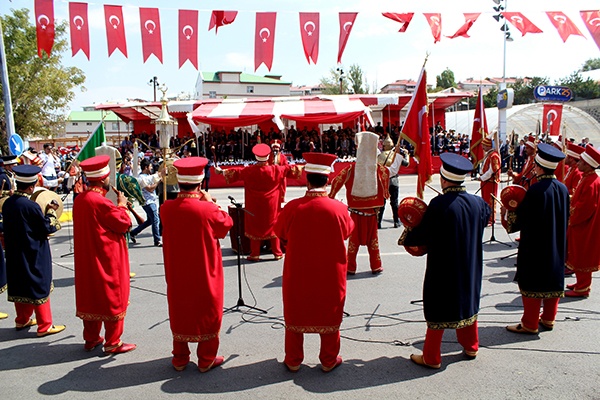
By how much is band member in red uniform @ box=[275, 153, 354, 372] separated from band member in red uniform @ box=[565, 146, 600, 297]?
345 cm

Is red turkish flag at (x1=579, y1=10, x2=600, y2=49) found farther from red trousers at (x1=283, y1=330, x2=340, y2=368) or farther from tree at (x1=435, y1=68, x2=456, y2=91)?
tree at (x1=435, y1=68, x2=456, y2=91)

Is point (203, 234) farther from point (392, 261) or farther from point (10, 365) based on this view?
point (392, 261)

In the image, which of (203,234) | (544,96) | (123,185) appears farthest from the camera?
(544,96)

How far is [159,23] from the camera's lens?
11.5 meters

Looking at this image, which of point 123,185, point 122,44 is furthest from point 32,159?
point 122,44

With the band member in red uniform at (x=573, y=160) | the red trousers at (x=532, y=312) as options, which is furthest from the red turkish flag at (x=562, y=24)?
the red trousers at (x=532, y=312)

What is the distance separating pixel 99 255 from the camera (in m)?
4.55

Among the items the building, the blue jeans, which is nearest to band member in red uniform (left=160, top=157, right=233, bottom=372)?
the blue jeans

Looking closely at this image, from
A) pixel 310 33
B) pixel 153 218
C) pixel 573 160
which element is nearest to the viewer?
pixel 573 160

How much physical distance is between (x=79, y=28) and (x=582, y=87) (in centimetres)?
5467

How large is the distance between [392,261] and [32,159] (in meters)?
6.47

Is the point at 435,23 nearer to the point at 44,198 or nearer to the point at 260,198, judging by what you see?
the point at 260,198

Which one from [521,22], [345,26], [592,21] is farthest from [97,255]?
[592,21]

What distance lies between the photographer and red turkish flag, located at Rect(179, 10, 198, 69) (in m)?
11.5
